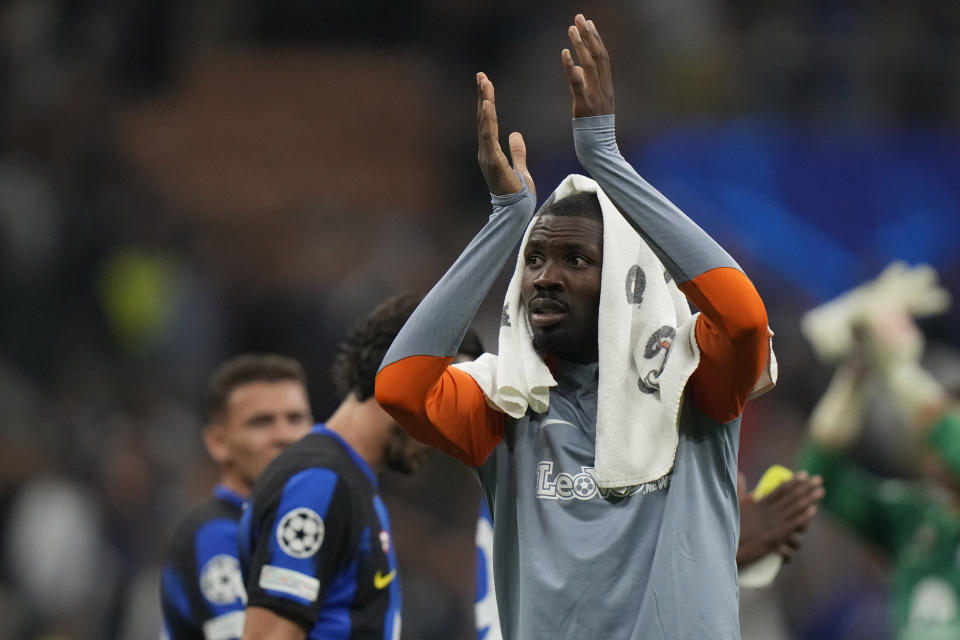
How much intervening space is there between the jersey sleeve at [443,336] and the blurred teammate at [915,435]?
2.55m

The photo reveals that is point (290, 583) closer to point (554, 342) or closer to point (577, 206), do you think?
point (554, 342)

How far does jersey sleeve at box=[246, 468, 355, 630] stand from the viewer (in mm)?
3984

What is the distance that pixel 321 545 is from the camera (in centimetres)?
405

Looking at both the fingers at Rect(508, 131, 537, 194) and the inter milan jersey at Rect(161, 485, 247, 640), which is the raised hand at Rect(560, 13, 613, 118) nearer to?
the fingers at Rect(508, 131, 537, 194)

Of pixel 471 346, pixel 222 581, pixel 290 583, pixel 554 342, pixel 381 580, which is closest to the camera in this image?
pixel 554 342

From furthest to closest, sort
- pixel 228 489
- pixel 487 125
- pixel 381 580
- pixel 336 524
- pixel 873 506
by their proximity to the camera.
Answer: pixel 873 506 → pixel 228 489 → pixel 381 580 → pixel 336 524 → pixel 487 125

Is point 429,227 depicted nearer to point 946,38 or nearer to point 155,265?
point 155,265

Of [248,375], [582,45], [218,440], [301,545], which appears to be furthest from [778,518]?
[218,440]

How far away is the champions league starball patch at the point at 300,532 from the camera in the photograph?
13.2 ft

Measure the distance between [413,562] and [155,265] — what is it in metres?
3.74

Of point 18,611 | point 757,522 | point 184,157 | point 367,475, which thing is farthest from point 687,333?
point 184,157

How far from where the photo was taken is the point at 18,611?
30.3 feet

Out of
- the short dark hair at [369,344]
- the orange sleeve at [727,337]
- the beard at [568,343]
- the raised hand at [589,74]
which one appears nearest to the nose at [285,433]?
the short dark hair at [369,344]

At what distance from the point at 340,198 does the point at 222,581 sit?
8.54m
